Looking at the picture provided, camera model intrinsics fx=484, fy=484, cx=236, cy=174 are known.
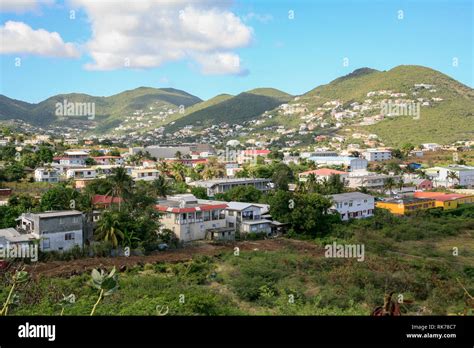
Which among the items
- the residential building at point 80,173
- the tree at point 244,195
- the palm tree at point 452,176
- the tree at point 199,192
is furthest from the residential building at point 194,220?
the palm tree at point 452,176

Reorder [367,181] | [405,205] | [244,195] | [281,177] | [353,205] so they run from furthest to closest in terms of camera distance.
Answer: [367,181], [281,177], [405,205], [244,195], [353,205]

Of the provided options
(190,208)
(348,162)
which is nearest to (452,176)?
(348,162)

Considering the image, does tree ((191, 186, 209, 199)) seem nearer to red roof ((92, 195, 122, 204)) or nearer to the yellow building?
red roof ((92, 195, 122, 204))

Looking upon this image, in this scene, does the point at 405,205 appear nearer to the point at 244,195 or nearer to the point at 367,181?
the point at 244,195

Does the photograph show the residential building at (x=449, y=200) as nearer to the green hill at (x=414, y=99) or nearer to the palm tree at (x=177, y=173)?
the palm tree at (x=177, y=173)
